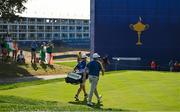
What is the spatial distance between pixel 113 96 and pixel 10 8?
1886cm

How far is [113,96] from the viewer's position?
19.7 meters

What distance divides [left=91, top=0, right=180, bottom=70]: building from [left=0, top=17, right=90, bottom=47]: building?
16.7 m

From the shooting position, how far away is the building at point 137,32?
1567 inches

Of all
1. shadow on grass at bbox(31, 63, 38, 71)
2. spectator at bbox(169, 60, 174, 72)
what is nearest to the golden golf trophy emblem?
spectator at bbox(169, 60, 174, 72)

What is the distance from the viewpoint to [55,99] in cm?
1906

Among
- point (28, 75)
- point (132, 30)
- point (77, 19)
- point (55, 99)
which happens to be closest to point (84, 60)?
point (55, 99)

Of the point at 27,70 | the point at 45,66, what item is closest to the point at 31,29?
the point at 45,66

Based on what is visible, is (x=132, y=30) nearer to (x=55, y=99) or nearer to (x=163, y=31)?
(x=163, y=31)

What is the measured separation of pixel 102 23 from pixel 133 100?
73.3 ft

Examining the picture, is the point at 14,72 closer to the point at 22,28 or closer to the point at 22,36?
the point at 22,28

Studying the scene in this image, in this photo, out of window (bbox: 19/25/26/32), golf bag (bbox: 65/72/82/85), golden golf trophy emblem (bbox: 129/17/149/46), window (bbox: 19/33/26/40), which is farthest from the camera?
window (bbox: 19/33/26/40)

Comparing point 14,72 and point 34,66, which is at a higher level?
point 34,66

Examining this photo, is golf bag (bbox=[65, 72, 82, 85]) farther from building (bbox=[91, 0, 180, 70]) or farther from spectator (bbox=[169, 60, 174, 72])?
building (bbox=[91, 0, 180, 70])

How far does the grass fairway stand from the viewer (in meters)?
16.4
